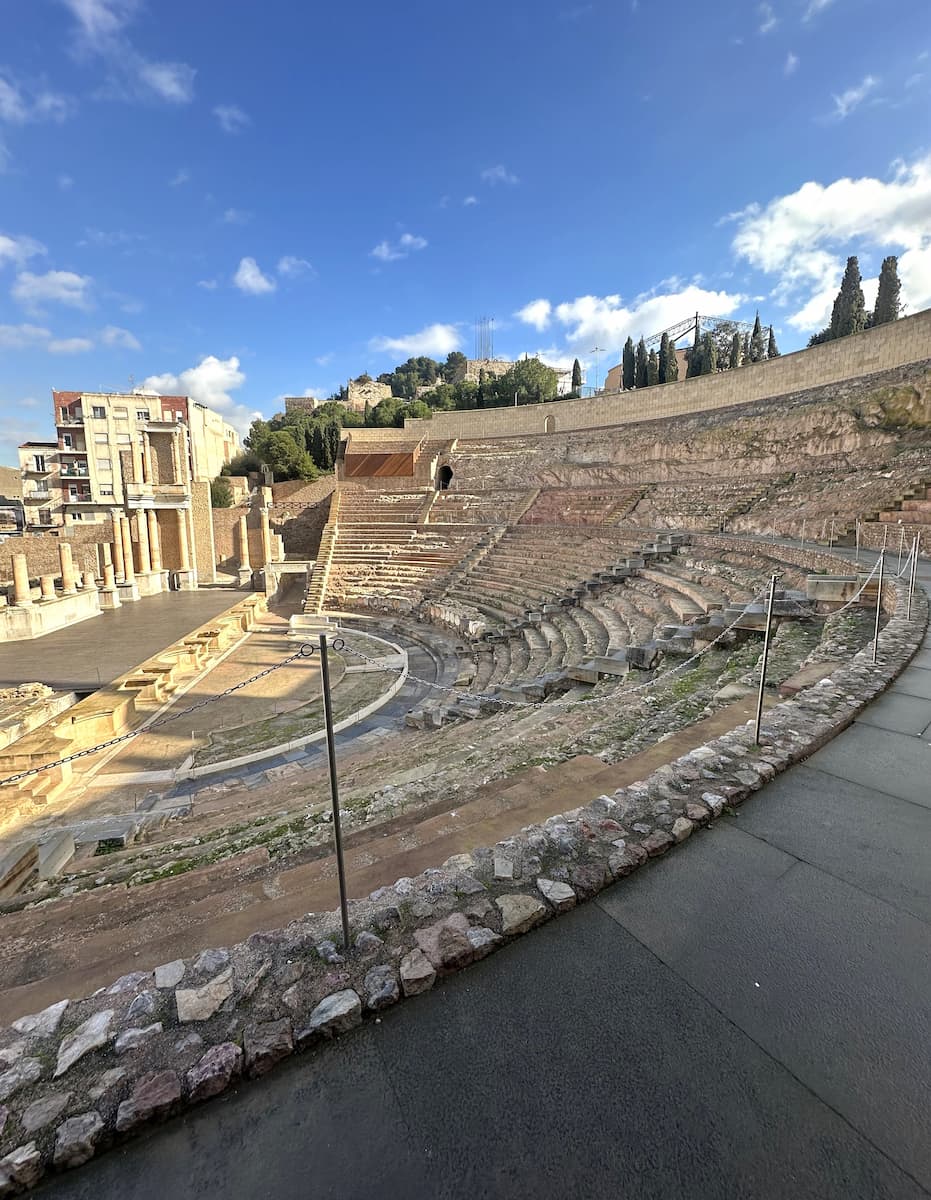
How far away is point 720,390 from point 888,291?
13236 millimetres

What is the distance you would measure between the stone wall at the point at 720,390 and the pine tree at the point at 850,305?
10454 millimetres

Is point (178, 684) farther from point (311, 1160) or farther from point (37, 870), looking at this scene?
point (311, 1160)

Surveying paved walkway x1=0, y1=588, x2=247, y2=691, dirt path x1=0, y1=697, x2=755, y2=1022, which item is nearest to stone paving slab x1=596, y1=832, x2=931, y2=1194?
dirt path x1=0, y1=697, x2=755, y2=1022

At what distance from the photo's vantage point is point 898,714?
4.33 m

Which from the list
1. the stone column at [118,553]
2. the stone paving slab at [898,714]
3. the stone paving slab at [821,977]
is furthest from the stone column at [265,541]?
the stone paving slab at [821,977]

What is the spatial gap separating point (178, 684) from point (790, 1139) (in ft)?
41.8

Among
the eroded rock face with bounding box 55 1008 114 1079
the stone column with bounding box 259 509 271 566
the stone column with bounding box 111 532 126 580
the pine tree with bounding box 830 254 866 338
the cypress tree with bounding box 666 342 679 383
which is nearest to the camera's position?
the eroded rock face with bounding box 55 1008 114 1079

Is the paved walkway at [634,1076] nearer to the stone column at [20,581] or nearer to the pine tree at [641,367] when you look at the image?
the stone column at [20,581]

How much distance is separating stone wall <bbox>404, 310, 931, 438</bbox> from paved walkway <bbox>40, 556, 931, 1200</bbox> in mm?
22519

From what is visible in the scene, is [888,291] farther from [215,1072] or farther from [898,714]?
[215,1072]

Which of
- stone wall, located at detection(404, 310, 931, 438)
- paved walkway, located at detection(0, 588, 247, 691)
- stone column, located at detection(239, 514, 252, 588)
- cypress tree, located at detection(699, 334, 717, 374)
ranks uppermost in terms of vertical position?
cypress tree, located at detection(699, 334, 717, 374)

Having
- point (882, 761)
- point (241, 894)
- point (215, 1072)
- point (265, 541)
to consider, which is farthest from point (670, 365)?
point (215, 1072)

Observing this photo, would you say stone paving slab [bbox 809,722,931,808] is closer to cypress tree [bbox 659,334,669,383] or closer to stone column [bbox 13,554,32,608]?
stone column [bbox 13,554,32,608]

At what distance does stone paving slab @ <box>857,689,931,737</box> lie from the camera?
4117mm
